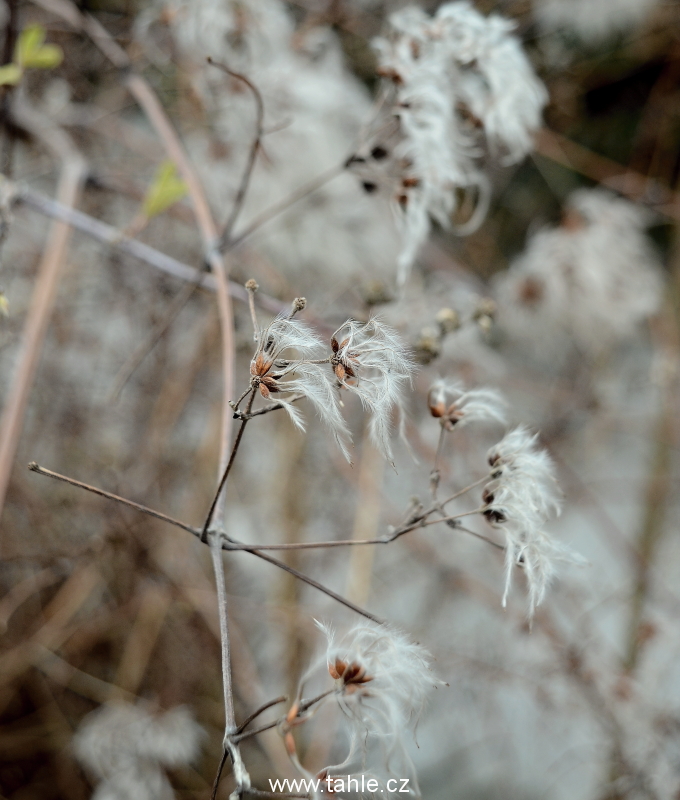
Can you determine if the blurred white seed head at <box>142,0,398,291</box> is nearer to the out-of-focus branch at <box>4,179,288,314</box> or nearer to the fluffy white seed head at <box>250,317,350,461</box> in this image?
the out-of-focus branch at <box>4,179,288,314</box>

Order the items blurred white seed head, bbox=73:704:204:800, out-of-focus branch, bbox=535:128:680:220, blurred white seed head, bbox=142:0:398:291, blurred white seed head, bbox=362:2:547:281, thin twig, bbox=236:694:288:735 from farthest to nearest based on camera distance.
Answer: out-of-focus branch, bbox=535:128:680:220 < blurred white seed head, bbox=73:704:204:800 < blurred white seed head, bbox=142:0:398:291 < blurred white seed head, bbox=362:2:547:281 < thin twig, bbox=236:694:288:735

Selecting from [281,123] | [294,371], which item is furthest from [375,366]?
[281,123]

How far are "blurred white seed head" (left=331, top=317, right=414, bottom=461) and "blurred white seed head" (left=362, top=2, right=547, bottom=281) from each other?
0.22 meters

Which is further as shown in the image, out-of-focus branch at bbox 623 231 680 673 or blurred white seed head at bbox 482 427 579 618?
out-of-focus branch at bbox 623 231 680 673

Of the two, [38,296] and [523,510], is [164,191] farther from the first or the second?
[523,510]

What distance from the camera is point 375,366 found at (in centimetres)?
29

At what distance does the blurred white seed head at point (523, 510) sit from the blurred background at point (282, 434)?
308mm

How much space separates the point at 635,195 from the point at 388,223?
0.49m

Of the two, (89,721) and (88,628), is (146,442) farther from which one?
(89,721)

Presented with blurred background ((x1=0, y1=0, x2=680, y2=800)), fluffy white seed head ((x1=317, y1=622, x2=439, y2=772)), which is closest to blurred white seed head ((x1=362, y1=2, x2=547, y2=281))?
blurred background ((x1=0, y1=0, x2=680, y2=800))

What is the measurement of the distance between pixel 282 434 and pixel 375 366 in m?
0.72

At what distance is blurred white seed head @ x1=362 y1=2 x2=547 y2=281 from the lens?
49 cm

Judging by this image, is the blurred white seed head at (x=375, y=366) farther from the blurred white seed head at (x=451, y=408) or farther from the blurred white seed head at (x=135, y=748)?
the blurred white seed head at (x=135, y=748)

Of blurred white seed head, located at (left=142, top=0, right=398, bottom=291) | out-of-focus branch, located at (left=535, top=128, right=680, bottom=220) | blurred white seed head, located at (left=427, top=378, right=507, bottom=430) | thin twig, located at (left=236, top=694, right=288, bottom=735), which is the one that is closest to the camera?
thin twig, located at (left=236, top=694, right=288, bottom=735)
